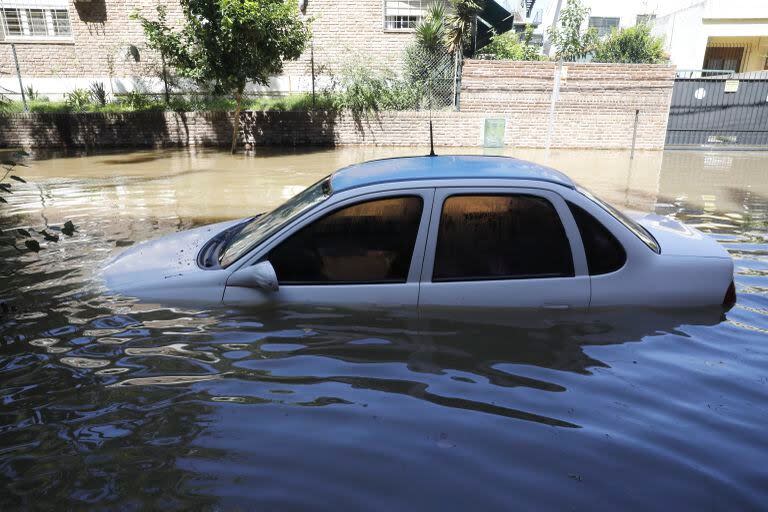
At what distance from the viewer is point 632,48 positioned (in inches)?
1075

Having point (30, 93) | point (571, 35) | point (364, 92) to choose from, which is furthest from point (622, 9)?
point (30, 93)

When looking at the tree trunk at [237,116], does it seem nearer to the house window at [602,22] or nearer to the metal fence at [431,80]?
the metal fence at [431,80]

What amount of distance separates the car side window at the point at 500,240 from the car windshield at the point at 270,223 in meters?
0.89

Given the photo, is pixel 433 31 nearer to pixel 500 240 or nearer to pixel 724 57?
pixel 500 240

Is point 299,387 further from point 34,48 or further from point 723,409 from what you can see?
point 34,48

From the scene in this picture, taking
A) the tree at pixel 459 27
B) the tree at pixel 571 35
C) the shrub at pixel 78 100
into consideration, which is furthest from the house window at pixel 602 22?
the shrub at pixel 78 100

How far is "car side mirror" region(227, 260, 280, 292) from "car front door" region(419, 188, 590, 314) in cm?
97

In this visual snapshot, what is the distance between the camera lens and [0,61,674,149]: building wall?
1770cm

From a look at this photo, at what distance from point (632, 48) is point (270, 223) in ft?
92.0

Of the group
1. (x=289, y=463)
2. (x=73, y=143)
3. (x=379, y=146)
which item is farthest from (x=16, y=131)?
(x=289, y=463)

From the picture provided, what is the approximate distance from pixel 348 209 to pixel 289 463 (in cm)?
166

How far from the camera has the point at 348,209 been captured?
12.3ft

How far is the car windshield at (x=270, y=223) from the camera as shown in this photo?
394 centimetres

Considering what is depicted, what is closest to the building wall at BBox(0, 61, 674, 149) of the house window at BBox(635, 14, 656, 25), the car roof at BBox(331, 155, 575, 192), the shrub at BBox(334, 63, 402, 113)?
the shrub at BBox(334, 63, 402, 113)
